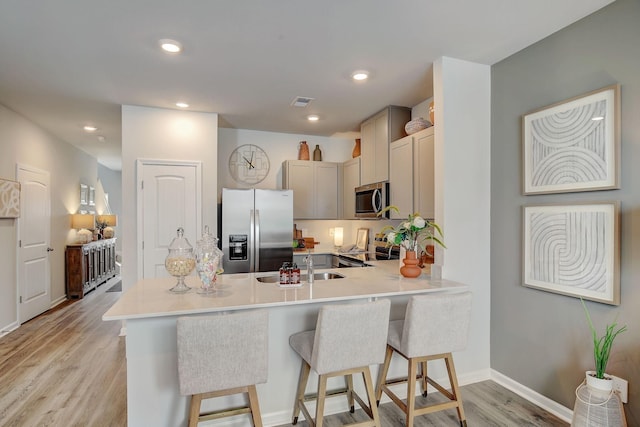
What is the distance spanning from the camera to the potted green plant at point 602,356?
1.85m

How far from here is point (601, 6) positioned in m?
2.03

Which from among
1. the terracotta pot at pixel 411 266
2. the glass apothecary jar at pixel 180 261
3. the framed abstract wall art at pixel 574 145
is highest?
the framed abstract wall art at pixel 574 145

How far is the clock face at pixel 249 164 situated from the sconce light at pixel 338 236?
1.34 meters

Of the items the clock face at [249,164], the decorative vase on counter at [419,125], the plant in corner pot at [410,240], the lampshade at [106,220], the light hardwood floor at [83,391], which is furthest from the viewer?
the lampshade at [106,220]

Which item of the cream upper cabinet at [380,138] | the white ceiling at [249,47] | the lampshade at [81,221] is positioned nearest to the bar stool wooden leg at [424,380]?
the cream upper cabinet at [380,138]

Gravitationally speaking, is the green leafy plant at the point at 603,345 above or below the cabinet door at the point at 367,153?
below

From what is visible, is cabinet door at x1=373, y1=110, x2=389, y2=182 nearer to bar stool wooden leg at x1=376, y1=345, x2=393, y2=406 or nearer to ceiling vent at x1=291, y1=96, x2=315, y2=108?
ceiling vent at x1=291, y1=96, x2=315, y2=108

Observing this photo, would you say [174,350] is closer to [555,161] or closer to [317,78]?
[317,78]

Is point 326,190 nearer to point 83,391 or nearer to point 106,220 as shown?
point 83,391

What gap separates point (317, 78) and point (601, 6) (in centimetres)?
197

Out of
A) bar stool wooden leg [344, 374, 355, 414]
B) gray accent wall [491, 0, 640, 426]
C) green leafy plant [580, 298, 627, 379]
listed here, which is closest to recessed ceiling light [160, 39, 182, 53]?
gray accent wall [491, 0, 640, 426]

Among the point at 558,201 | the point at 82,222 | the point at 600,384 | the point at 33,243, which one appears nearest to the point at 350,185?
the point at 558,201

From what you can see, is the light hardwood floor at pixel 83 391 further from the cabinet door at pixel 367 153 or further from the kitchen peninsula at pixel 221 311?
the cabinet door at pixel 367 153

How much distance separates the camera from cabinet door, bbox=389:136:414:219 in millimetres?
3350
